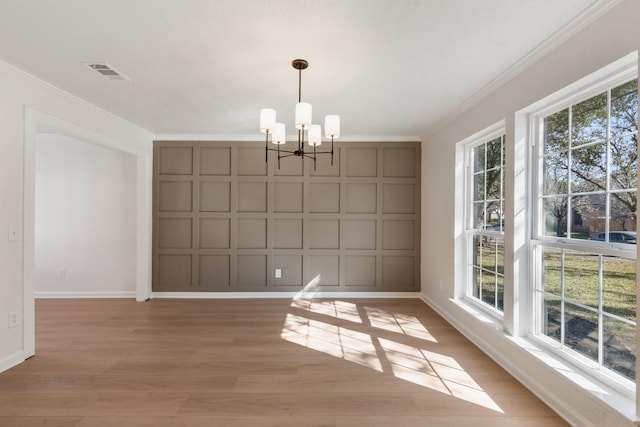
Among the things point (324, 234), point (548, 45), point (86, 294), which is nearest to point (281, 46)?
point (548, 45)

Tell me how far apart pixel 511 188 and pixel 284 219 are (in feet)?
10.2

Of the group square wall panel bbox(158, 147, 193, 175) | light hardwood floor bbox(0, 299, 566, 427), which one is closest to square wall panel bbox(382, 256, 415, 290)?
light hardwood floor bbox(0, 299, 566, 427)

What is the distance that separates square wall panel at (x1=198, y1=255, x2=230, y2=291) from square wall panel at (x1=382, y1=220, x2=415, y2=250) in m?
2.44

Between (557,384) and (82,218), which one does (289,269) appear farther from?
(557,384)

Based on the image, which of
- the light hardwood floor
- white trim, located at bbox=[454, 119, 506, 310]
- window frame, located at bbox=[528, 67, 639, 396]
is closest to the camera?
window frame, located at bbox=[528, 67, 639, 396]

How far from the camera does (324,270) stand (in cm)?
484

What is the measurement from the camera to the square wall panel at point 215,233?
189 inches

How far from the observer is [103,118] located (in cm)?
369

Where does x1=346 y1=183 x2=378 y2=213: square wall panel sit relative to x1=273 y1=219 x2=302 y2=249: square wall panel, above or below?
above

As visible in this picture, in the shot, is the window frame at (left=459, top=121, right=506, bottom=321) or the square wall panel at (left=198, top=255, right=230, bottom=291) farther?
the square wall panel at (left=198, top=255, right=230, bottom=291)

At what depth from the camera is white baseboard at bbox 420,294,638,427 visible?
5.41 ft

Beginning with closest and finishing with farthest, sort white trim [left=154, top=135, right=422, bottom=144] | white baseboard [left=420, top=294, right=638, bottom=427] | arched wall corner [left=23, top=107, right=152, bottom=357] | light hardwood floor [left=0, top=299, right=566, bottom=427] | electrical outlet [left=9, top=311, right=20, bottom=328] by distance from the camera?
white baseboard [left=420, top=294, right=638, bottom=427], light hardwood floor [left=0, top=299, right=566, bottom=427], electrical outlet [left=9, top=311, right=20, bottom=328], arched wall corner [left=23, top=107, right=152, bottom=357], white trim [left=154, top=135, right=422, bottom=144]

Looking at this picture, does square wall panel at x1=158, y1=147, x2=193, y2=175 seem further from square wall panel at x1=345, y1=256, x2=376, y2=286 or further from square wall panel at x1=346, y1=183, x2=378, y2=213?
square wall panel at x1=345, y1=256, x2=376, y2=286

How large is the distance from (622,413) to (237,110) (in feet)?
12.6
